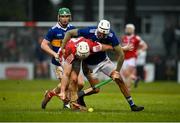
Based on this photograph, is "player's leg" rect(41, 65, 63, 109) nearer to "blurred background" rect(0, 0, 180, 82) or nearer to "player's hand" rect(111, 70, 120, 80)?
"player's hand" rect(111, 70, 120, 80)

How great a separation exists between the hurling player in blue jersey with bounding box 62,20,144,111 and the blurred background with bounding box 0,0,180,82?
20.2 metres

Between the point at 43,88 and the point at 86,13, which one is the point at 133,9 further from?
the point at 43,88

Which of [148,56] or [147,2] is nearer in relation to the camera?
[148,56]

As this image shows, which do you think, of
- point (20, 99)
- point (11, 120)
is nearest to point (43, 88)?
point (20, 99)

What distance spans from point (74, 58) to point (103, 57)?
88cm

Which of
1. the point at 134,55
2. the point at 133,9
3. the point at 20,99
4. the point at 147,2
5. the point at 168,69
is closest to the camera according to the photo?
the point at 20,99

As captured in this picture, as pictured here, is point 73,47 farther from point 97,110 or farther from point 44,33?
point 44,33

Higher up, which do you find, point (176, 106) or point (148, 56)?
point (176, 106)

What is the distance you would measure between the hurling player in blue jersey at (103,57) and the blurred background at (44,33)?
20.2m

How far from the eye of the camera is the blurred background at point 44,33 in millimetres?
39406

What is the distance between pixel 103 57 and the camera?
1891cm

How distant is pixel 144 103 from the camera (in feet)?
71.3

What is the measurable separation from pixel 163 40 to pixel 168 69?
387 centimetres

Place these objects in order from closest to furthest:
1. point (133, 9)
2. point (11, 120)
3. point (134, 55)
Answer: point (11, 120) → point (134, 55) → point (133, 9)
